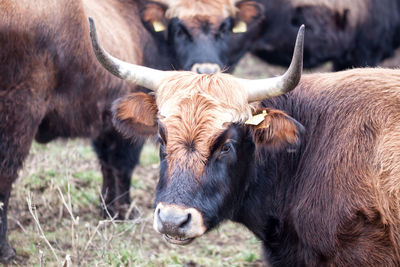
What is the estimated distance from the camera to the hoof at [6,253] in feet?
17.3

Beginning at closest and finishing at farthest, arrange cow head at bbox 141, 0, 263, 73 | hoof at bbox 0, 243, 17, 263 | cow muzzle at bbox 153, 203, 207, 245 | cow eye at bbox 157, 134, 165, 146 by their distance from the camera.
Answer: cow muzzle at bbox 153, 203, 207, 245 < cow eye at bbox 157, 134, 165, 146 < hoof at bbox 0, 243, 17, 263 < cow head at bbox 141, 0, 263, 73

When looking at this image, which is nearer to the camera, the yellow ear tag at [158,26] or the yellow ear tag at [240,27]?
the yellow ear tag at [158,26]

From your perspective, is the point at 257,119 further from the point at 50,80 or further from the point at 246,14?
the point at 246,14

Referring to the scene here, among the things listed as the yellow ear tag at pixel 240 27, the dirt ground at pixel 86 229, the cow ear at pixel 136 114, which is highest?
the cow ear at pixel 136 114

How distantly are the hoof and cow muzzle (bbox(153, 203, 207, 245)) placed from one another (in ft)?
7.22

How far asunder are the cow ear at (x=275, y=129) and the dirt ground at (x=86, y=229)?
130cm

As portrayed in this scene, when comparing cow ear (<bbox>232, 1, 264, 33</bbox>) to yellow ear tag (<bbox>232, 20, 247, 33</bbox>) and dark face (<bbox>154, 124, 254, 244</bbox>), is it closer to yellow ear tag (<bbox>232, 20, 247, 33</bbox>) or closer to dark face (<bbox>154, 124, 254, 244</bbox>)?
yellow ear tag (<bbox>232, 20, 247, 33</bbox>)

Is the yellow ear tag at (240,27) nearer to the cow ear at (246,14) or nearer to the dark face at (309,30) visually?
the cow ear at (246,14)

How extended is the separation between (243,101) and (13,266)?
2696 millimetres

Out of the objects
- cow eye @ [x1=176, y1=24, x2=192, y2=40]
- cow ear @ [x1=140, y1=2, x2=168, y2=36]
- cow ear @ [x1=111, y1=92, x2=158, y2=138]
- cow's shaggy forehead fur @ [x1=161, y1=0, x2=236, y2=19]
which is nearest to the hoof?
cow ear @ [x1=111, y1=92, x2=158, y2=138]

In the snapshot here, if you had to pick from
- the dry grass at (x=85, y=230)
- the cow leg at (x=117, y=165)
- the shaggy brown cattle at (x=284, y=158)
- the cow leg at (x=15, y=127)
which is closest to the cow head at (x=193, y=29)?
the cow leg at (x=117, y=165)

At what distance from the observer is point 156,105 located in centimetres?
443

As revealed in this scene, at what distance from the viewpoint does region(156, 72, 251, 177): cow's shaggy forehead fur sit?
385 centimetres

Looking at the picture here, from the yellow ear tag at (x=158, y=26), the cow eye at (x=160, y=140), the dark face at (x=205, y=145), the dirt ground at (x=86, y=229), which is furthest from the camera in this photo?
the yellow ear tag at (x=158, y=26)
